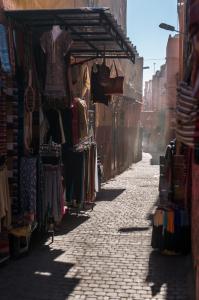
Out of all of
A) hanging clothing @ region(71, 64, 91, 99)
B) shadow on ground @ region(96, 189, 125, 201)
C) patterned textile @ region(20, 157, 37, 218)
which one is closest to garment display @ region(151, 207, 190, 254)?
patterned textile @ region(20, 157, 37, 218)

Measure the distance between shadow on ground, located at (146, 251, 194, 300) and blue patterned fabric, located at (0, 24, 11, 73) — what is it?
388 centimetres

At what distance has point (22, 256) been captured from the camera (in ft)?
23.7

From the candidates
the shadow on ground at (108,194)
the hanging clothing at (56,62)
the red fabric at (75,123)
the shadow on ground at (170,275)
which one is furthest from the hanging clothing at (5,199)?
the shadow on ground at (108,194)

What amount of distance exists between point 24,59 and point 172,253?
4348mm

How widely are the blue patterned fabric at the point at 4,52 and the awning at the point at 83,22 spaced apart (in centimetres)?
54

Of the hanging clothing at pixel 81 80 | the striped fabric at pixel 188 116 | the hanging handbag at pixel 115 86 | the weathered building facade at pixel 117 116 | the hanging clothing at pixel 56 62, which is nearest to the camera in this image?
the striped fabric at pixel 188 116

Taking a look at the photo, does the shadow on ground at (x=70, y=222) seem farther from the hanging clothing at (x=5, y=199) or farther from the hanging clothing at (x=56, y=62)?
the hanging clothing at (x=56, y=62)

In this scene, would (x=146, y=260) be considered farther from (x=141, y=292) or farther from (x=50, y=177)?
(x=50, y=177)

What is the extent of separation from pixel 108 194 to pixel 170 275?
7.86 m

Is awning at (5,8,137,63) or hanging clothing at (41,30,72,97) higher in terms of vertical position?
awning at (5,8,137,63)

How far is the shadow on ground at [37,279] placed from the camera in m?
5.67

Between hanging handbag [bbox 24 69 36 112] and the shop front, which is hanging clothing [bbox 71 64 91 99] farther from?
hanging handbag [bbox 24 69 36 112]

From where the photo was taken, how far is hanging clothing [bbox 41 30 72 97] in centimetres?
730

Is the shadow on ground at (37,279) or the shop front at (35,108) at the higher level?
the shop front at (35,108)
